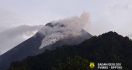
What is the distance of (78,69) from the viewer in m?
152

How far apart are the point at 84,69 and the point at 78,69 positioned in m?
3.03

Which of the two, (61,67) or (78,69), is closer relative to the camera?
(78,69)

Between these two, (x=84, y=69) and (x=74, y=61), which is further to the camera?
(x=74, y=61)

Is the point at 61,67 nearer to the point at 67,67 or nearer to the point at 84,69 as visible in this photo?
the point at 67,67

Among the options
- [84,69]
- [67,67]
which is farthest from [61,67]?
[84,69]

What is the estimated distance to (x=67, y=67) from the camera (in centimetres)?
15800

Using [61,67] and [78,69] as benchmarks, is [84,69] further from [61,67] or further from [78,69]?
[61,67]

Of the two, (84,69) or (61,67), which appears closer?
(84,69)

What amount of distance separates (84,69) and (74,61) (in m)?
13.4

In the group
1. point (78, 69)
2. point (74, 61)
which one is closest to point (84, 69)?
point (78, 69)

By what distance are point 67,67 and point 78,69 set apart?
284 inches

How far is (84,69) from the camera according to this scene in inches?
5935

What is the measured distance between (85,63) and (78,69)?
5505mm

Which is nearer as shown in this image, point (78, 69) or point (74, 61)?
point (78, 69)
